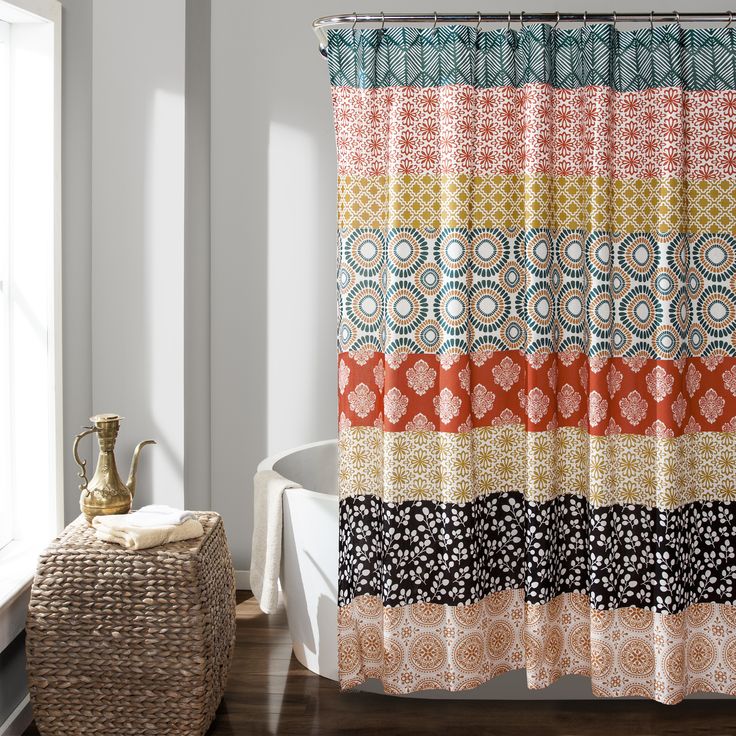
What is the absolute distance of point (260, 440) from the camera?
3.33m

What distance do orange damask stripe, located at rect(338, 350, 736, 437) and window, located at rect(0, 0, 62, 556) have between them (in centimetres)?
99

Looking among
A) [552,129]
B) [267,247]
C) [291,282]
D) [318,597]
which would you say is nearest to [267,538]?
[318,597]

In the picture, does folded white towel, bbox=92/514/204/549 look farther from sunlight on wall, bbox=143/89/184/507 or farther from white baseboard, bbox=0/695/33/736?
sunlight on wall, bbox=143/89/184/507

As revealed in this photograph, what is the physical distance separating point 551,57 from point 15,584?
78.8 inches

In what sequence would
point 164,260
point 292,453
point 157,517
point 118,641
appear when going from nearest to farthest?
point 118,641 → point 157,517 → point 164,260 → point 292,453

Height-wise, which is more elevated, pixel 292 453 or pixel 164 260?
pixel 164 260

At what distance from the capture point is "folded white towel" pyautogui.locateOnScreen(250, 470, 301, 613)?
240 centimetres

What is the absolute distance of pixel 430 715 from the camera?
7.39ft

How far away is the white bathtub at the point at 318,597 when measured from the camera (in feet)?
7.57

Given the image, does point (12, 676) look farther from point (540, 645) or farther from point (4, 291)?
point (540, 645)

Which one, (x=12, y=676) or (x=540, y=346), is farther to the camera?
(x=12, y=676)

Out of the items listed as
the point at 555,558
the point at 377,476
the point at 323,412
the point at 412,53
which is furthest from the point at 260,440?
the point at 412,53

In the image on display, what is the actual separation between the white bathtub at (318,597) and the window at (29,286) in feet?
2.46

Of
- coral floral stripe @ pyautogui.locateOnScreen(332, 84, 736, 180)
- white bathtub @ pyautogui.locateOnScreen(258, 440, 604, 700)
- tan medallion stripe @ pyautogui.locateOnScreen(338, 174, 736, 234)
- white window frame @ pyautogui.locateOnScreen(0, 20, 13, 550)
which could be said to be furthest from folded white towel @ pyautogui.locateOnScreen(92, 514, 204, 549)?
coral floral stripe @ pyautogui.locateOnScreen(332, 84, 736, 180)
